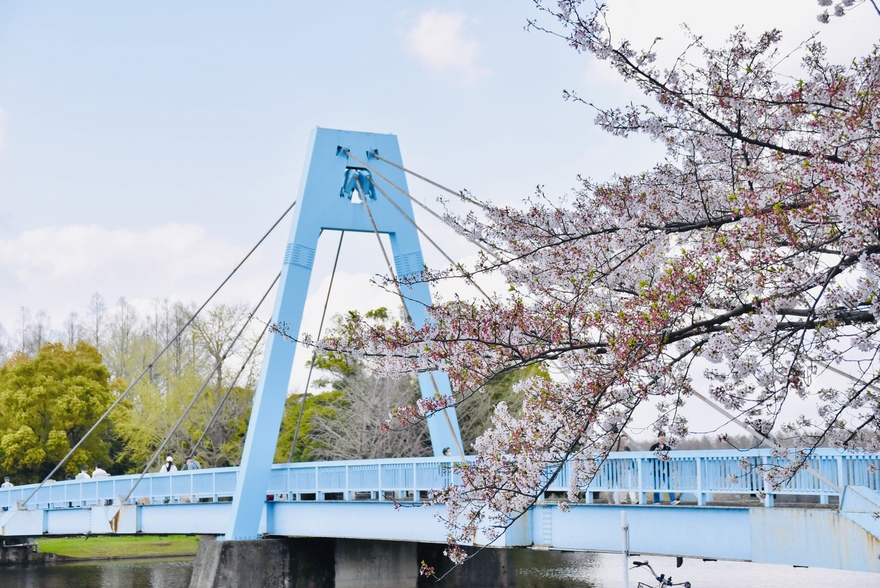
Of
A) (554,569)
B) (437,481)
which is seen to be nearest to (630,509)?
(437,481)

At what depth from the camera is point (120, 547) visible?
40.3 meters

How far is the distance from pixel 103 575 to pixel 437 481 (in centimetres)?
1890

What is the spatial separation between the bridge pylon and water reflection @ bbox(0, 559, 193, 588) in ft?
28.8

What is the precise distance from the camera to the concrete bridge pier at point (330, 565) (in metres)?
21.5

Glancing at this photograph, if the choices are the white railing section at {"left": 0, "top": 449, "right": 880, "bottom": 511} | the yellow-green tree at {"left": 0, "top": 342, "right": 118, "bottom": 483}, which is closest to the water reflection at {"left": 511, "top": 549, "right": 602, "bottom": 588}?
the white railing section at {"left": 0, "top": 449, "right": 880, "bottom": 511}

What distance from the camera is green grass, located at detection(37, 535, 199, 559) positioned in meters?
39.3

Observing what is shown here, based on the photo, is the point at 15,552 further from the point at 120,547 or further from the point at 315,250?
the point at 315,250

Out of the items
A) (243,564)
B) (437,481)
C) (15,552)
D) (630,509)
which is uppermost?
(437,481)

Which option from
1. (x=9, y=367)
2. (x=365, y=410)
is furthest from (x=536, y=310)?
(x=9, y=367)

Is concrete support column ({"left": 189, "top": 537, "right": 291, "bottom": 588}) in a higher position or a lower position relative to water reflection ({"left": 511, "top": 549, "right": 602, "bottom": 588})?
higher

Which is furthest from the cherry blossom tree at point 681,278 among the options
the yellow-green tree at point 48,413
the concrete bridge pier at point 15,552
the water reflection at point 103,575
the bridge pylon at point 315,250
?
the yellow-green tree at point 48,413

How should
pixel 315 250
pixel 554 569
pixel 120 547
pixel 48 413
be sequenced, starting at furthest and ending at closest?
pixel 48 413
pixel 120 547
pixel 554 569
pixel 315 250

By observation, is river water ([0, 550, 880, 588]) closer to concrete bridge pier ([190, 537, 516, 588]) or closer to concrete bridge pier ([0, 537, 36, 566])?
concrete bridge pier ([190, 537, 516, 588])

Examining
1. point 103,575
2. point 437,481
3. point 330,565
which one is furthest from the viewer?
→ point 103,575
